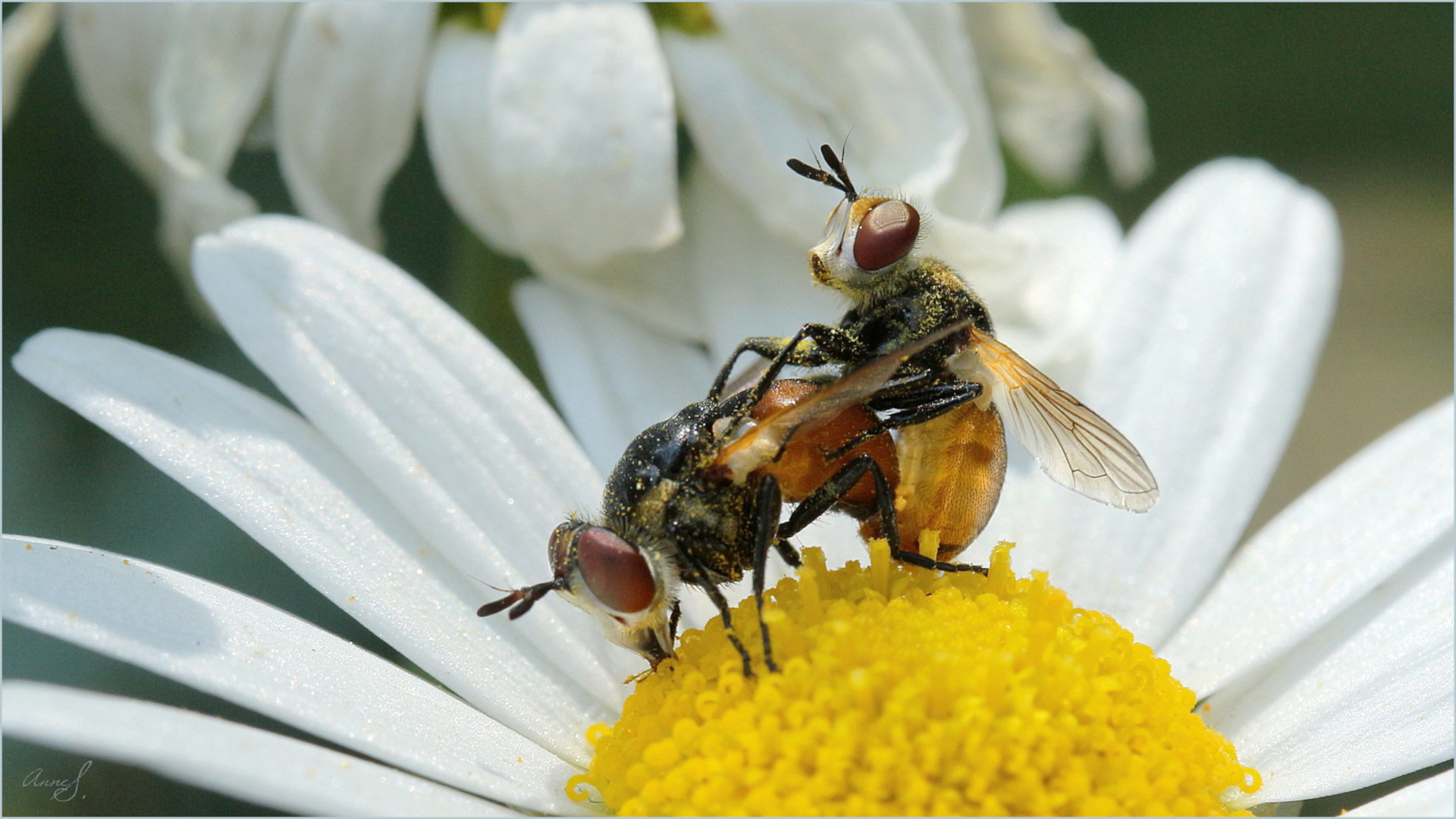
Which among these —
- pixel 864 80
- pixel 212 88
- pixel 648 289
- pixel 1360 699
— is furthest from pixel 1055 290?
pixel 212 88

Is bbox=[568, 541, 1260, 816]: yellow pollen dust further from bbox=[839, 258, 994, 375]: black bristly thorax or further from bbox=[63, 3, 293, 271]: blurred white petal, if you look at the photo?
bbox=[63, 3, 293, 271]: blurred white petal

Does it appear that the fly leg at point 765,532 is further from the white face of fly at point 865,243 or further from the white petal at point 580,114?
the white petal at point 580,114

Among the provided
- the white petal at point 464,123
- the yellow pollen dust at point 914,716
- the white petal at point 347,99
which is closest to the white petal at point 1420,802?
the yellow pollen dust at point 914,716

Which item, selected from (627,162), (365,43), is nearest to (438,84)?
(365,43)

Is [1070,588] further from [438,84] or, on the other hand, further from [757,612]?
[438,84]

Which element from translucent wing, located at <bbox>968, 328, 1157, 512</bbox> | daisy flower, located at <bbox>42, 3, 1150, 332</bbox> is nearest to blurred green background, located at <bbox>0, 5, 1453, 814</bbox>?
daisy flower, located at <bbox>42, 3, 1150, 332</bbox>

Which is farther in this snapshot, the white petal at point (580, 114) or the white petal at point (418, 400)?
the white petal at point (580, 114)

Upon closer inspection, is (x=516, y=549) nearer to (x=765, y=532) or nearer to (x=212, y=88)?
(x=765, y=532)
